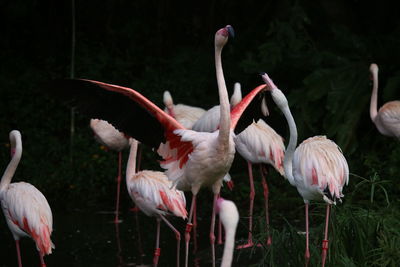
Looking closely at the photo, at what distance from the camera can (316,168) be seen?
4.95 m

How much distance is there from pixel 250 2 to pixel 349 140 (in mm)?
4150

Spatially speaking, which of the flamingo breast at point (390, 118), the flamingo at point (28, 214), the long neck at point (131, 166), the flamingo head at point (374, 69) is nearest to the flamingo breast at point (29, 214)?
the flamingo at point (28, 214)

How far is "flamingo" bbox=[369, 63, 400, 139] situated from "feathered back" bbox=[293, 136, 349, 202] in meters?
2.89

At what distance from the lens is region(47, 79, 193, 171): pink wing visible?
5.47 metres

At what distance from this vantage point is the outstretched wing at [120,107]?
547 cm

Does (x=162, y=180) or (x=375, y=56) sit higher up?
(x=375, y=56)

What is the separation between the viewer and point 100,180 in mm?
9461

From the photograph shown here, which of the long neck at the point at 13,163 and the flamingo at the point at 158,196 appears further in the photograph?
the flamingo at the point at 158,196

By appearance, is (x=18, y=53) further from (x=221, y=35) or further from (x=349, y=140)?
(x=221, y=35)

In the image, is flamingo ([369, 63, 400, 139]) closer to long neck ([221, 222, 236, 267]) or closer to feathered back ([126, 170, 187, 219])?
feathered back ([126, 170, 187, 219])

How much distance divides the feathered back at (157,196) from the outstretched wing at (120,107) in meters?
0.62

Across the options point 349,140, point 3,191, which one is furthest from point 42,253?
point 349,140

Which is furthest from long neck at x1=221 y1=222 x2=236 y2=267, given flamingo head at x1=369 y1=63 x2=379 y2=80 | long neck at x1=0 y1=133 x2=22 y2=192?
flamingo head at x1=369 y1=63 x2=379 y2=80

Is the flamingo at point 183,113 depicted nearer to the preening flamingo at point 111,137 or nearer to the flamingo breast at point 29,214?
the preening flamingo at point 111,137
